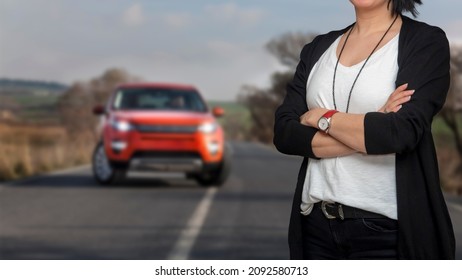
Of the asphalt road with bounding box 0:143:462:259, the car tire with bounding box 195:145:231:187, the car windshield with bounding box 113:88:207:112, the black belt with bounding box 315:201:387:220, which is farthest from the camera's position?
the car tire with bounding box 195:145:231:187

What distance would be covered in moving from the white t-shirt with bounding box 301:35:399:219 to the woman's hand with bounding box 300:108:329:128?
3cm

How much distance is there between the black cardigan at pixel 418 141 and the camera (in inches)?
111

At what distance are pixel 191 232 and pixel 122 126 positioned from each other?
21.3 ft

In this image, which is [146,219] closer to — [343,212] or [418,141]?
[343,212]

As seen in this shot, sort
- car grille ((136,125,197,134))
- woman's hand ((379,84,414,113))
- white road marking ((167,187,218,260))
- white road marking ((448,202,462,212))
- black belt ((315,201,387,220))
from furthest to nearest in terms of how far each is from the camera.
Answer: car grille ((136,125,197,134)), white road marking ((448,202,462,212)), white road marking ((167,187,218,260)), black belt ((315,201,387,220)), woman's hand ((379,84,414,113))

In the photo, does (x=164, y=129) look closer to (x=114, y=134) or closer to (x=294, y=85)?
(x=114, y=134)

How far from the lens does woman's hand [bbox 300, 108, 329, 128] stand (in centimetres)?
292

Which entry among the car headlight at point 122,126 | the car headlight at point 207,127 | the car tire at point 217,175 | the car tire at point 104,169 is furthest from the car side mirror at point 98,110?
the car tire at point 217,175

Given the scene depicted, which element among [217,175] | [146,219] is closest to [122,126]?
[217,175]

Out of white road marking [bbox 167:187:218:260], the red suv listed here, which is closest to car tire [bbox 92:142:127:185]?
the red suv

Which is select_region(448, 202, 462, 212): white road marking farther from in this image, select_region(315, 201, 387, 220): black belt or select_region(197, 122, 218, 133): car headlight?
select_region(315, 201, 387, 220): black belt

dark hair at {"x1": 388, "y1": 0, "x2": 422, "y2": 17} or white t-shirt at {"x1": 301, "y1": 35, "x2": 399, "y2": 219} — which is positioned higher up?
dark hair at {"x1": 388, "y1": 0, "x2": 422, "y2": 17}
